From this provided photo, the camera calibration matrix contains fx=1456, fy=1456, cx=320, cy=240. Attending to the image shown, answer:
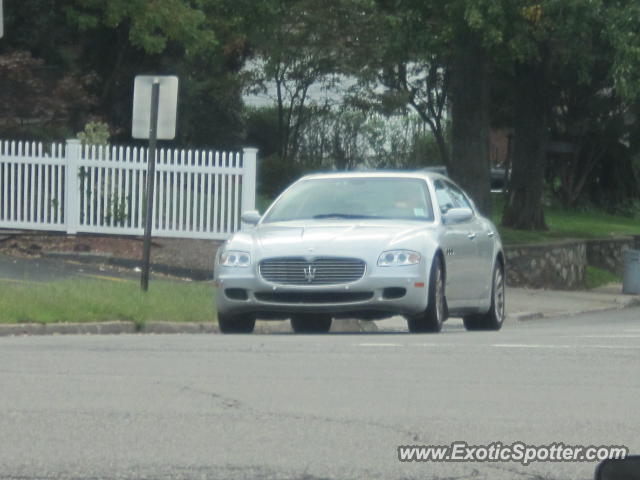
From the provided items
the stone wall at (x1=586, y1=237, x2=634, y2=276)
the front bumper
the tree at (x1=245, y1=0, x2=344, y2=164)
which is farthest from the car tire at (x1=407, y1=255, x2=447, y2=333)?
the stone wall at (x1=586, y1=237, x2=634, y2=276)

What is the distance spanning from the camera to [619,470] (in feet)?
12.4

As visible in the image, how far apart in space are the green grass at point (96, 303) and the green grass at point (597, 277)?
1462 cm

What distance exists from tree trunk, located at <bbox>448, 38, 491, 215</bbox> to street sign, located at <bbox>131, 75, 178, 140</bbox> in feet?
32.7

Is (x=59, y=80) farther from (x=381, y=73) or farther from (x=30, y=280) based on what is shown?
(x=381, y=73)

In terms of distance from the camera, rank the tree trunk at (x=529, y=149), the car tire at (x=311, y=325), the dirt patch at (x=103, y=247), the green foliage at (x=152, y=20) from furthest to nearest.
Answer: the tree trunk at (x=529, y=149), the green foliage at (x=152, y=20), the dirt patch at (x=103, y=247), the car tire at (x=311, y=325)

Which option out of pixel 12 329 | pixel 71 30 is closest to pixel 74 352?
pixel 12 329

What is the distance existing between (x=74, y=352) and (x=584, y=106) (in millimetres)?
28561

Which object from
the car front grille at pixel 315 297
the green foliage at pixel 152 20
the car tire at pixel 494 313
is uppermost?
the green foliage at pixel 152 20

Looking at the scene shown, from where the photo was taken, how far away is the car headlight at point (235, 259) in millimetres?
13086

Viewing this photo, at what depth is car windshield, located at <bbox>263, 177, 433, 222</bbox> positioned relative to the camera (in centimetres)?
1388

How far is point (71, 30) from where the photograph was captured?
2844 centimetres

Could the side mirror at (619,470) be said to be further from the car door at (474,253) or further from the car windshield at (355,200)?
the car door at (474,253)

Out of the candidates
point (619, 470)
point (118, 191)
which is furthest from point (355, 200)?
point (619, 470)

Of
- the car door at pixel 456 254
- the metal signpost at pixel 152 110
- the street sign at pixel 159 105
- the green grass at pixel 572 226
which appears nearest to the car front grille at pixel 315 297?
the car door at pixel 456 254
